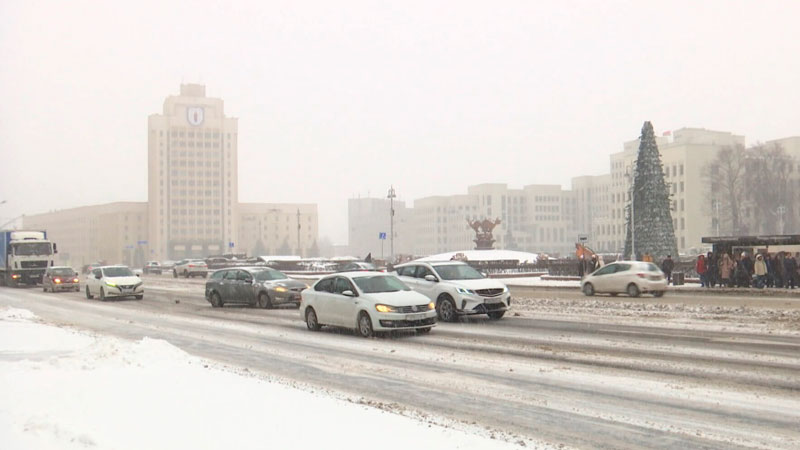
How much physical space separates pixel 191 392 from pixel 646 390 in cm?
584

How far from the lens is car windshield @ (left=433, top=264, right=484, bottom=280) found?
65.9 feet

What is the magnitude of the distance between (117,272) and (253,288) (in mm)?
Result: 10250

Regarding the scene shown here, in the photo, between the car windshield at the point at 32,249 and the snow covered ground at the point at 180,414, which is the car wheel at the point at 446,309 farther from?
the car windshield at the point at 32,249

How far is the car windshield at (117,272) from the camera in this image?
1302 inches

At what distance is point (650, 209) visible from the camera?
47.8m

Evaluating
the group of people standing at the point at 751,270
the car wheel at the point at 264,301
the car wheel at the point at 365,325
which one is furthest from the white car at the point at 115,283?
the group of people standing at the point at 751,270

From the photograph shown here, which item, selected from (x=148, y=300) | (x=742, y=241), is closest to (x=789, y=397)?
(x=742, y=241)

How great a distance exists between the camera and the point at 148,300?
31.8 metres

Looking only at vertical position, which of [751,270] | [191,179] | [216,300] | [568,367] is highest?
[191,179]

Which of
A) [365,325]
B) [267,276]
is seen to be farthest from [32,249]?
[365,325]

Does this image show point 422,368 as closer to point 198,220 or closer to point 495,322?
point 495,322

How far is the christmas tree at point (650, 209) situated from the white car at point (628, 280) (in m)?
18.7

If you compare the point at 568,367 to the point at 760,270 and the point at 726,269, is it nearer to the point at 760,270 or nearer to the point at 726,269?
the point at 760,270

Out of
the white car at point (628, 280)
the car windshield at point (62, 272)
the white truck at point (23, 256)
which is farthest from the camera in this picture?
the white truck at point (23, 256)
